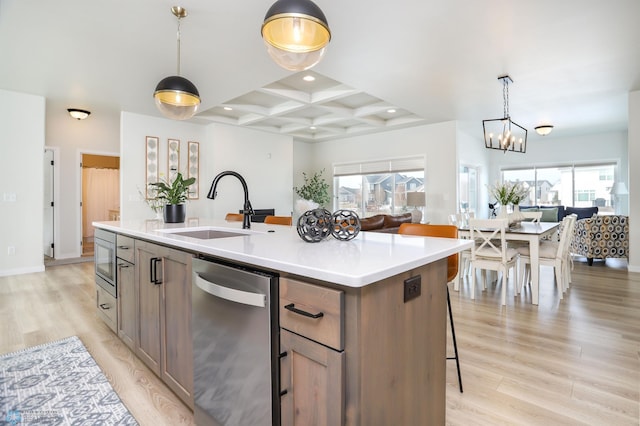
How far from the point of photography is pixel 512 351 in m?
2.33

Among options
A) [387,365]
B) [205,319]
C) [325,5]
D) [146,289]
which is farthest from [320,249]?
[325,5]

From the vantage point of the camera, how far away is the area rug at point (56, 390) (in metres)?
1.66

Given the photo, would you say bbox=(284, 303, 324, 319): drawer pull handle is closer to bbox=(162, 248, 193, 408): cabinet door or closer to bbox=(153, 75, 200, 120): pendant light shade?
bbox=(162, 248, 193, 408): cabinet door

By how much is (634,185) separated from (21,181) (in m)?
8.94

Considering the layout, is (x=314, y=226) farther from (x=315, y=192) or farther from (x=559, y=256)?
(x=315, y=192)

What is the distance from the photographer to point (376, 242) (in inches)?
60.4

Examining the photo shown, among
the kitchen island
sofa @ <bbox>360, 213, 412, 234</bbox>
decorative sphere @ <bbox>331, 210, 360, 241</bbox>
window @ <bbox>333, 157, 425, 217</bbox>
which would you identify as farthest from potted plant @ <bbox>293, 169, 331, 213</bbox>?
the kitchen island

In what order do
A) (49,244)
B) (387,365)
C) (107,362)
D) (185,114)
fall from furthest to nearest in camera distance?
(49,244)
(185,114)
(107,362)
(387,365)

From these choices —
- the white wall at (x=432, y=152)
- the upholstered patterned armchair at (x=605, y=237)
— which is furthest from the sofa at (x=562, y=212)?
the white wall at (x=432, y=152)

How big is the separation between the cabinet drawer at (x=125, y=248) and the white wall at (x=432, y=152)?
18.6 feet

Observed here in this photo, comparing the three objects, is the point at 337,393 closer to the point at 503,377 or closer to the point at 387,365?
the point at 387,365

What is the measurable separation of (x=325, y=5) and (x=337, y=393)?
8.88ft

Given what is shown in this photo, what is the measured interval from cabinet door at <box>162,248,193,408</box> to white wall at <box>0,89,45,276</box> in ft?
15.1

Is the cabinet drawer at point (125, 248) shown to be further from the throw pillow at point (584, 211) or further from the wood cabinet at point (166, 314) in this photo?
the throw pillow at point (584, 211)
